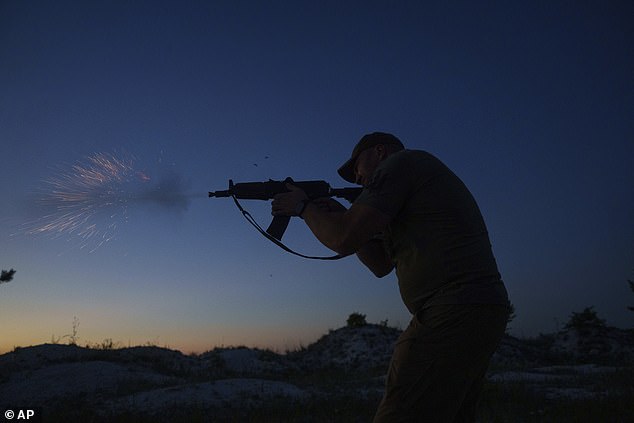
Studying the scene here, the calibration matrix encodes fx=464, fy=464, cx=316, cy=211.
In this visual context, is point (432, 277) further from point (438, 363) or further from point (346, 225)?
point (346, 225)

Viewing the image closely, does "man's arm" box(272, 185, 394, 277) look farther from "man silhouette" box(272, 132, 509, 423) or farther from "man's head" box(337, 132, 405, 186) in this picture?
"man's head" box(337, 132, 405, 186)

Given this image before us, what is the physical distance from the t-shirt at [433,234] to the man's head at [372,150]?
0.45 m

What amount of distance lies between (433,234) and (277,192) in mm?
2388

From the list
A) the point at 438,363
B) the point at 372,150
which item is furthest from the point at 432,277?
the point at 372,150

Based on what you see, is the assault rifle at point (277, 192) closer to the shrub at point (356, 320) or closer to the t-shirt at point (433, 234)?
the t-shirt at point (433, 234)

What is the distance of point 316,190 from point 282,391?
816cm

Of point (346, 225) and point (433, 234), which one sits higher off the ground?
point (346, 225)

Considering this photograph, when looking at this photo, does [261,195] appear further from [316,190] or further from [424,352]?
[424,352]

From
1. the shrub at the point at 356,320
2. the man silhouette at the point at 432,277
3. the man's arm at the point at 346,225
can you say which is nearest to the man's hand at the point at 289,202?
the man's arm at the point at 346,225

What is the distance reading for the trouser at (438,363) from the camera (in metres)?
2.63

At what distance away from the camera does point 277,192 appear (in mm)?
4938

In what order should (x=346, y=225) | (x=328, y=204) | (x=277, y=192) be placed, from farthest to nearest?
(x=277, y=192) → (x=328, y=204) → (x=346, y=225)

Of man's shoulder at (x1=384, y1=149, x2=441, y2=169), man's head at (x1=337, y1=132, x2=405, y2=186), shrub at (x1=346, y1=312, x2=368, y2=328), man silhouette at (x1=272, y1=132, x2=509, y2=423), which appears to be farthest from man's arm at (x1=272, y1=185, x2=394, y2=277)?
shrub at (x1=346, y1=312, x2=368, y2=328)

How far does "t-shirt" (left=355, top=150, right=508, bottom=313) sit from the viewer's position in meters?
2.76
